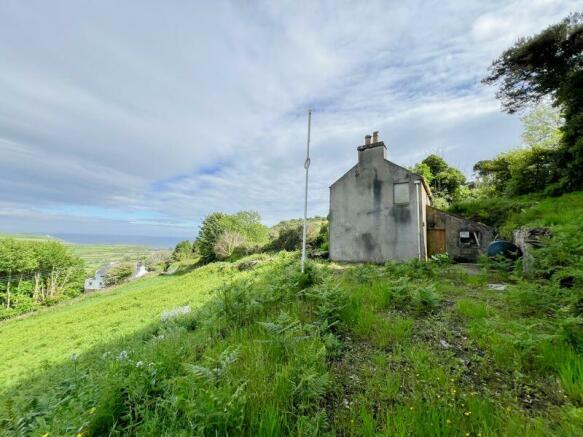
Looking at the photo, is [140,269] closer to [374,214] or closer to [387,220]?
[374,214]

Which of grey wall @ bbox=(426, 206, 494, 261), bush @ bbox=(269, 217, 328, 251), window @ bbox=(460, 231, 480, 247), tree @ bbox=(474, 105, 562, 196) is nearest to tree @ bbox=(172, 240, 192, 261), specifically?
bush @ bbox=(269, 217, 328, 251)

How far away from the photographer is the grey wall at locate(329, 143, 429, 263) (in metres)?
12.7

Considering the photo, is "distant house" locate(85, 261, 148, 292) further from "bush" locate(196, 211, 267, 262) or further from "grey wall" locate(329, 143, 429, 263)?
"grey wall" locate(329, 143, 429, 263)

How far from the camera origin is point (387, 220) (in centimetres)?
1313

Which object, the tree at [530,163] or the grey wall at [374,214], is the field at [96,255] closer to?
the grey wall at [374,214]

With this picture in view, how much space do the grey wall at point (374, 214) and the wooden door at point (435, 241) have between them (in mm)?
865

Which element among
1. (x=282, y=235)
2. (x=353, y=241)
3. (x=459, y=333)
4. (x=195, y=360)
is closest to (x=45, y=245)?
(x=282, y=235)

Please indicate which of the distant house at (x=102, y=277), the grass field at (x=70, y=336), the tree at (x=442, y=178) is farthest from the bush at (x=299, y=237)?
the distant house at (x=102, y=277)

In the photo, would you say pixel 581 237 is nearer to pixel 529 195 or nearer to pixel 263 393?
pixel 263 393

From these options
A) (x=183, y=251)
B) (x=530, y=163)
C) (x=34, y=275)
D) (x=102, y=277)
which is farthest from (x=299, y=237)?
(x=102, y=277)

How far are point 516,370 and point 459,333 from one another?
962 millimetres

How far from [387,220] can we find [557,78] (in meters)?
10.2

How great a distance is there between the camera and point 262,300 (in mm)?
4992

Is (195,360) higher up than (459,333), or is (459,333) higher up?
(459,333)
